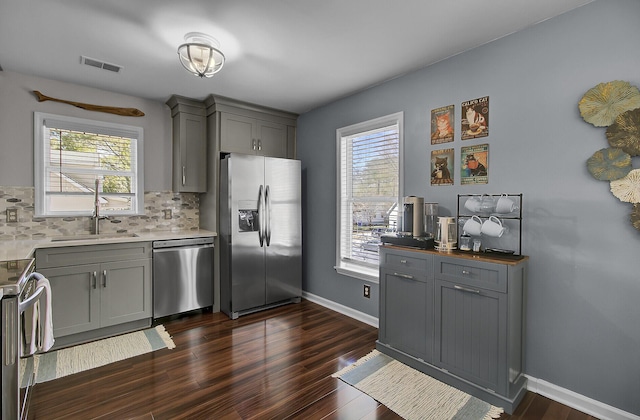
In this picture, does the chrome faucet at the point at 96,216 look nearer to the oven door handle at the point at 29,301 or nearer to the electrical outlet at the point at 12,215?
the electrical outlet at the point at 12,215

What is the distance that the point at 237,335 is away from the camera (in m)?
3.05

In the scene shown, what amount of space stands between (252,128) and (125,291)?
2.32 m

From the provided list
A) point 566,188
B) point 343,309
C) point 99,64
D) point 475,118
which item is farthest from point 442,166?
point 99,64

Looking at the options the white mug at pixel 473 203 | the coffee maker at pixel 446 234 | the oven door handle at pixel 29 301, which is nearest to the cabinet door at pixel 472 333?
the coffee maker at pixel 446 234

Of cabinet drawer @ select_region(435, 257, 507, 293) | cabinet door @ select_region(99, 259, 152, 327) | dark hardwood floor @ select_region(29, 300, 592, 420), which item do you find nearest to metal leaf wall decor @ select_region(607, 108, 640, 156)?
cabinet drawer @ select_region(435, 257, 507, 293)

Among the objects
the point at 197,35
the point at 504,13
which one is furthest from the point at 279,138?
the point at 504,13

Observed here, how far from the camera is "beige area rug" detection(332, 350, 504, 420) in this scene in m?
1.93

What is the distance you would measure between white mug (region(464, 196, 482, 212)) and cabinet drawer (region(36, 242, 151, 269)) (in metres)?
3.08

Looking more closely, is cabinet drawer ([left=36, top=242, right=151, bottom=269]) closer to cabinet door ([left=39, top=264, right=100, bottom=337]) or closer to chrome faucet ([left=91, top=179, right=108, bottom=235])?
cabinet door ([left=39, top=264, right=100, bottom=337])

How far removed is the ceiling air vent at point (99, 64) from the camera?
8.75 feet

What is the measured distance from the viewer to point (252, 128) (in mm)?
3938

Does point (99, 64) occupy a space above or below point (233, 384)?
above

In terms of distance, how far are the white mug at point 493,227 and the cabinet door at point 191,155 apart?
10.3ft

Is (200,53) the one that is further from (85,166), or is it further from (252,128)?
(85,166)
